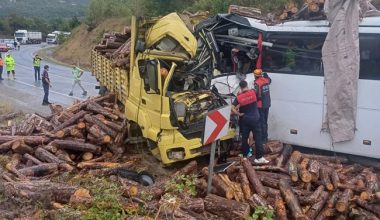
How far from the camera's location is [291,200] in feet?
23.5

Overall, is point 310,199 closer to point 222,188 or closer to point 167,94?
point 222,188

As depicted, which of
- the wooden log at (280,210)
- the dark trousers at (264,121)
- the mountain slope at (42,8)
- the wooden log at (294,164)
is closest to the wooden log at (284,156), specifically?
the wooden log at (294,164)

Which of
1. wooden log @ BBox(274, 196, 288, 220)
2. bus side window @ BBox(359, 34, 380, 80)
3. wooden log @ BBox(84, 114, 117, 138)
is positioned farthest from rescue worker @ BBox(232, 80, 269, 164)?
wooden log @ BBox(84, 114, 117, 138)

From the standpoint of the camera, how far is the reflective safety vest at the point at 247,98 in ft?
28.6

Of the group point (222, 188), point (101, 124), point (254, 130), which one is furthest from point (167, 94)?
point (101, 124)

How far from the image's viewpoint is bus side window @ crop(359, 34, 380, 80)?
8.32 meters

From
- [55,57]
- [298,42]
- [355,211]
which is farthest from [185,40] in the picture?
[55,57]

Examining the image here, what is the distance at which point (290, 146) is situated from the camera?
31.3ft

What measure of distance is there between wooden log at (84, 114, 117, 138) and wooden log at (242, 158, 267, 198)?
3.43 m

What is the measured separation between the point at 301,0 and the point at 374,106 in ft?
66.5

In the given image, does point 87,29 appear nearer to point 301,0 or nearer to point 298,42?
point 301,0

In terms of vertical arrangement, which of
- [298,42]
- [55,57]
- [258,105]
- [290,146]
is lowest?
[55,57]

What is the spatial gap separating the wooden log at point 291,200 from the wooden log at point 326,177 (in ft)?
2.46

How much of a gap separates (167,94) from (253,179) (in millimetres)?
2286
